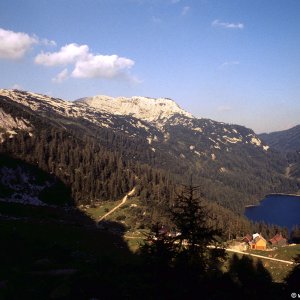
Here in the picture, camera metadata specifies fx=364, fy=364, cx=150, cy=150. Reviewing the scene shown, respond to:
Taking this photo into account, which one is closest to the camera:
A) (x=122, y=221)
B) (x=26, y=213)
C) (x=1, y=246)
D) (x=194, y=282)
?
(x=194, y=282)

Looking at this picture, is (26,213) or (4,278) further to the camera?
(26,213)

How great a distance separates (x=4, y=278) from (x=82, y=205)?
148596mm

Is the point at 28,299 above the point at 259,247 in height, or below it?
above

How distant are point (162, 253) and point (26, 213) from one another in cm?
11259

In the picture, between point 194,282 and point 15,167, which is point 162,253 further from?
point 15,167

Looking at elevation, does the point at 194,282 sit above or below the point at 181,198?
below

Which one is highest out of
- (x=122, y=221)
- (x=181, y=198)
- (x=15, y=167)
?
(x=15, y=167)

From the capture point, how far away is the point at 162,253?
30.0 meters

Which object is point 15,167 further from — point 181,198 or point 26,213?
point 181,198

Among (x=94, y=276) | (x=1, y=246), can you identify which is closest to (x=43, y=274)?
(x=94, y=276)

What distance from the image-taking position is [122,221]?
160m

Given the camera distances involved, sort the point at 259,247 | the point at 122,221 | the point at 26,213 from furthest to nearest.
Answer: the point at 122,221 → the point at 259,247 → the point at 26,213

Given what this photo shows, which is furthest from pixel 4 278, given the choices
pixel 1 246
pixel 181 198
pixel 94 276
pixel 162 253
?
pixel 1 246

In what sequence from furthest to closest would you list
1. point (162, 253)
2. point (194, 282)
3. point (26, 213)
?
point (26, 213)
point (162, 253)
point (194, 282)
